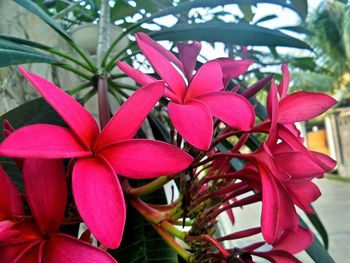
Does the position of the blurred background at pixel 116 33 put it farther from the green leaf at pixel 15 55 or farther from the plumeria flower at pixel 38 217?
the plumeria flower at pixel 38 217

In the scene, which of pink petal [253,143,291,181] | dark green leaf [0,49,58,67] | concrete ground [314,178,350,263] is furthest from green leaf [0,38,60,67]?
concrete ground [314,178,350,263]

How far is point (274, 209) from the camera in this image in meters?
0.21

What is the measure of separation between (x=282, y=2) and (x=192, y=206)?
29 centimetres

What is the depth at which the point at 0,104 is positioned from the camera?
0.47 metres

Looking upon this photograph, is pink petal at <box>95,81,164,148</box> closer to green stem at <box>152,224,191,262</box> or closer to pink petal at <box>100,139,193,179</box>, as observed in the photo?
pink petal at <box>100,139,193,179</box>

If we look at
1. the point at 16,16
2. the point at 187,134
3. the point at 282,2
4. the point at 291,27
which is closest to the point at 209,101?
the point at 187,134

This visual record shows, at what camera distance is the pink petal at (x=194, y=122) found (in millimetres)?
187

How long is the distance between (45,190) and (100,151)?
35mm

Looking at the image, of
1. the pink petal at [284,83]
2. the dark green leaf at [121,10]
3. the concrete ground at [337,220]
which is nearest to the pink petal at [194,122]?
the pink petal at [284,83]

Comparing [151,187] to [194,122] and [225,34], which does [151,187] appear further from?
[225,34]

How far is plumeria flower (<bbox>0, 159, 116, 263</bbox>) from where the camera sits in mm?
183

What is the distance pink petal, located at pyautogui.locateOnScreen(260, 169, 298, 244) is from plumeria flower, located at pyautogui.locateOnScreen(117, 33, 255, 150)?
0.04 metres

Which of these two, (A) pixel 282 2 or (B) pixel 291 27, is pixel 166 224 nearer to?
(A) pixel 282 2

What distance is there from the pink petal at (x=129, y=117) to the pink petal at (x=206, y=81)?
0.14 feet
